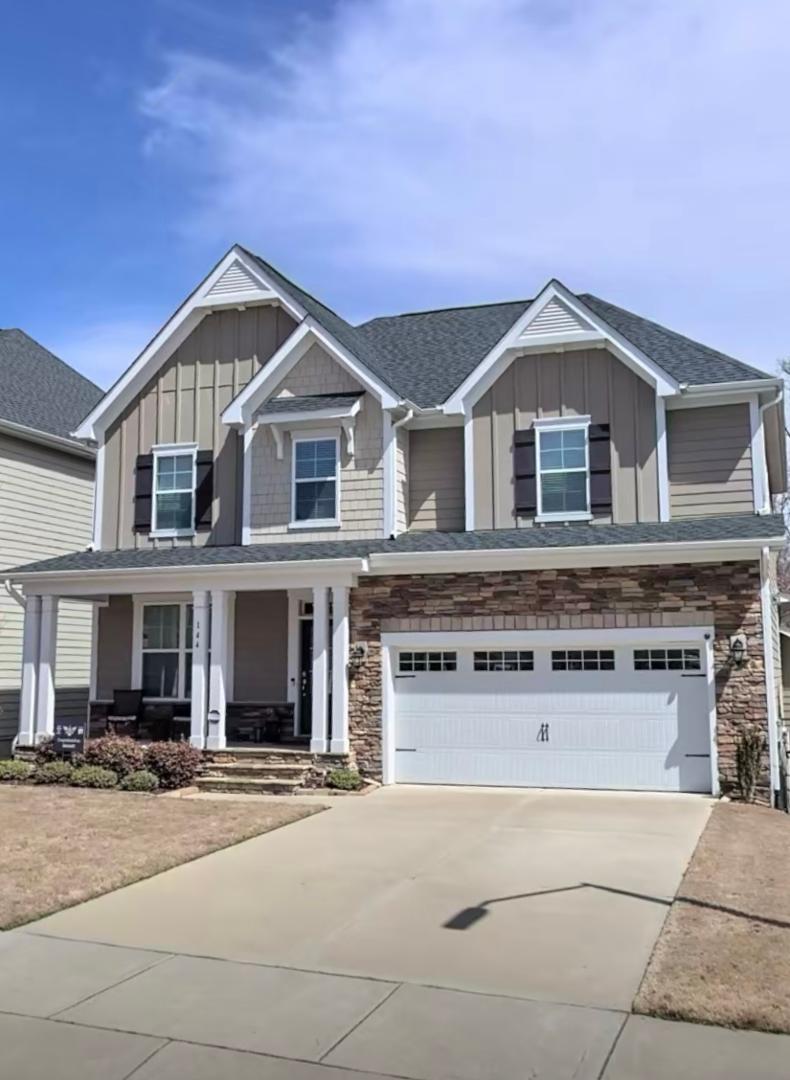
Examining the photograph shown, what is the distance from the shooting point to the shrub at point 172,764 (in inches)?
581

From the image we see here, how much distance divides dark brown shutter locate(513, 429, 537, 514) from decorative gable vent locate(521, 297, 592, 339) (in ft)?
5.45

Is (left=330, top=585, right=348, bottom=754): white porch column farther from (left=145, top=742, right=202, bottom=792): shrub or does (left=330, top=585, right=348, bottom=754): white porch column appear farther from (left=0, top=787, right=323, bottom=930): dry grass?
(left=145, top=742, right=202, bottom=792): shrub

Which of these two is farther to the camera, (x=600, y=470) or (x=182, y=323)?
(x=182, y=323)

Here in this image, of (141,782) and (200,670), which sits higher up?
(200,670)

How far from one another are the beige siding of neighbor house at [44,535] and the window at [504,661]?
8331 mm

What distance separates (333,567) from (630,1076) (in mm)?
10774

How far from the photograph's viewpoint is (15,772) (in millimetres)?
15492

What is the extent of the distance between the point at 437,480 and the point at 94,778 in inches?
290

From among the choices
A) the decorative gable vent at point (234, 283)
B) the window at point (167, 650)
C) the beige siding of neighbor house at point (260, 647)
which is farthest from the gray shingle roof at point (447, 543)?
the decorative gable vent at point (234, 283)

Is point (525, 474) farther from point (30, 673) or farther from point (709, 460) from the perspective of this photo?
point (30, 673)

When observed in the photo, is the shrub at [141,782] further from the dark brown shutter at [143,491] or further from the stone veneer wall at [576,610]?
the dark brown shutter at [143,491]

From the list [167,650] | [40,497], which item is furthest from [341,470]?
[40,497]

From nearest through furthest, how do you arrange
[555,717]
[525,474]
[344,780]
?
1. [344,780]
2. [555,717]
3. [525,474]

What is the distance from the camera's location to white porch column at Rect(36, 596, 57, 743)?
16.4m
